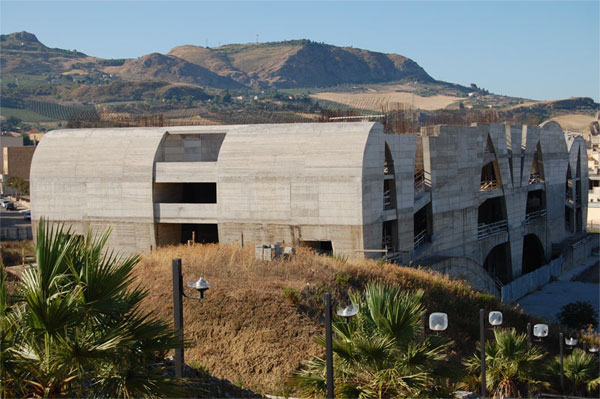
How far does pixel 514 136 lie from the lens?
145ft

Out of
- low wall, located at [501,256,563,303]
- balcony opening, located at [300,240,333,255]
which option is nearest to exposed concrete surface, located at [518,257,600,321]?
low wall, located at [501,256,563,303]

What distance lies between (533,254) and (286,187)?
2640 cm

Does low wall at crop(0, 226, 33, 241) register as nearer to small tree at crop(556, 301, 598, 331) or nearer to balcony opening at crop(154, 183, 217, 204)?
balcony opening at crop(154, 183, 217, 204)

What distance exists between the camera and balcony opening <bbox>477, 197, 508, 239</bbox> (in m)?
41.6

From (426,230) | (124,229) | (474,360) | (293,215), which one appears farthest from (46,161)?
(474,360)

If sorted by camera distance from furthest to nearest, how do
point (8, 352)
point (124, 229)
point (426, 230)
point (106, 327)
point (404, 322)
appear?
point (426, 230), point (124, 229), point (404, 322), point (106, 327), point (8, 352)

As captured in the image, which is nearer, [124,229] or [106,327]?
[106,327]

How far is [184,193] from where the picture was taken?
3697cm

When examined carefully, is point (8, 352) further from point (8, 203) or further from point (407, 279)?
point (8, 203)

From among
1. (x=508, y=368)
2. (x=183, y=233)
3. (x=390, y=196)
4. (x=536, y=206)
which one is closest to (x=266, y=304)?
(x=508, y=368)

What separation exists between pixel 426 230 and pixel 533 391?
767 inches

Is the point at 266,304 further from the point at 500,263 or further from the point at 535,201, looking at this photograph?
the point at 535,201

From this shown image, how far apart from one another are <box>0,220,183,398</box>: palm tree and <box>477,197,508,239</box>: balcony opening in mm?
34545

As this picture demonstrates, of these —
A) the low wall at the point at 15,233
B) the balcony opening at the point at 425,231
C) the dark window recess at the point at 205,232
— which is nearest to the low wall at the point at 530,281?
the balcony opening at the point at 425,231
